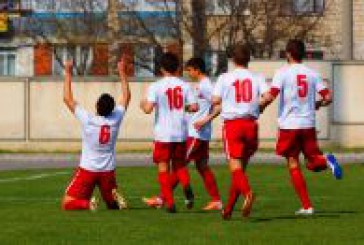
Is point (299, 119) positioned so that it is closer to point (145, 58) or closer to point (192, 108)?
point (192, 108)

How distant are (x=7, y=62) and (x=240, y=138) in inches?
1904

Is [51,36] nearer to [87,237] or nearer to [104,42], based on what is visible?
[104,42]

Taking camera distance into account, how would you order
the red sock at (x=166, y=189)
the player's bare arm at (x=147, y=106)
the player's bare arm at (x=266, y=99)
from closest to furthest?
1. the player's bare arm at (x=266, y=99)
2. the player's bare arm at (x=147, y=106)
3. the red sock at (x=166, y=189)

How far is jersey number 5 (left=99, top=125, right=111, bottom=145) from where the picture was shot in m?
18.5

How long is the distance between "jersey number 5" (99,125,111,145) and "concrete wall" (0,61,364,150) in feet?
92.2

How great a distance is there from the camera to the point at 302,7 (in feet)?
181

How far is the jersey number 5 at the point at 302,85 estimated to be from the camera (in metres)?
17.1

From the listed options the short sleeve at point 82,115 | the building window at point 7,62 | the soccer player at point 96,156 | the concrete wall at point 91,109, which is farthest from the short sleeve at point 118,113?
the building window at point 7,62

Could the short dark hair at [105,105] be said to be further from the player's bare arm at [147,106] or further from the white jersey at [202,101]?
the white jersey at [202,101]

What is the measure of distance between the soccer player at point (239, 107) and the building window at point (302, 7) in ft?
118

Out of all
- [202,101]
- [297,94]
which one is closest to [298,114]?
[297,94]

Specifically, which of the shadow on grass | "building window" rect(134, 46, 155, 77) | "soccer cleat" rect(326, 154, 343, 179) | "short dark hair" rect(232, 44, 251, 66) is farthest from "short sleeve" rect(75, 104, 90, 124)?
"building window" rect(134, 46, 155, 77)

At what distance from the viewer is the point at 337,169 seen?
56.2ft

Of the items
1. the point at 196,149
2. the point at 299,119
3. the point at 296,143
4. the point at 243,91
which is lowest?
the point at 196,149
